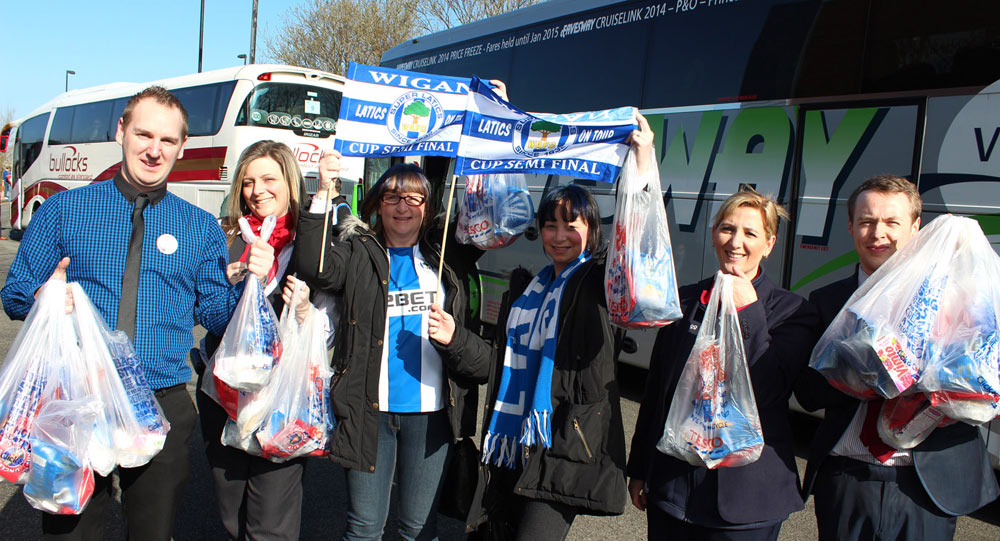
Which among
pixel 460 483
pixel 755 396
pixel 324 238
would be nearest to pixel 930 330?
pixel 755 396

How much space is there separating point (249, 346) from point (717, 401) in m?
1.55

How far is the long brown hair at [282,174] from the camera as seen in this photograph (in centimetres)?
274

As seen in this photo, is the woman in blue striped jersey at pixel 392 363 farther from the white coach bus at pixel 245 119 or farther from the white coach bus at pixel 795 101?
the white coach bus at pixel 245 119

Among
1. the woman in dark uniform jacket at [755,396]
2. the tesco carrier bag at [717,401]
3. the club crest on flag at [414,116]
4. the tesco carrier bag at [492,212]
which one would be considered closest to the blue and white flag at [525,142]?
the club crest on flag at [414,116]

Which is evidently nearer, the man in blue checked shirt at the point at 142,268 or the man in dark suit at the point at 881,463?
the man in dark suit at the point at 881,463

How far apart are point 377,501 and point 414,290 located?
0.80m

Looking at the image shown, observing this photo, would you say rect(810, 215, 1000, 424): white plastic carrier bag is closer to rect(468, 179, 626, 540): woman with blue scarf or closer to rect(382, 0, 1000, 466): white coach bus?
rect(468, 179, 626, 540): woman with blue scarf

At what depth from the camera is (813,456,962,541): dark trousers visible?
77.0 inches

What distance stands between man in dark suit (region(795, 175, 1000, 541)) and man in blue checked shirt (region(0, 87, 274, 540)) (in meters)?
1.95

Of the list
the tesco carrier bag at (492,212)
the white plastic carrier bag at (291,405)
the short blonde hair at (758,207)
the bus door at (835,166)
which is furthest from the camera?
the bus door at (835,166)

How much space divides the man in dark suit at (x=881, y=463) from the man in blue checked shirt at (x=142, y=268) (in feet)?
6.41

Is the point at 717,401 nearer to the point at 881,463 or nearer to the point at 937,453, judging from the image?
the point at 881,463

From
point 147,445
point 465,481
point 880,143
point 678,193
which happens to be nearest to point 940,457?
point 465,481

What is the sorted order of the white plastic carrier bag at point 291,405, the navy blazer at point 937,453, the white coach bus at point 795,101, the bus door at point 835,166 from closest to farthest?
1. the navy blazer at point 937,453
2. the white plastic carrier bag at point 291,405
3. the white coach bus at point 795,101
4. the bus door at point 835,166
